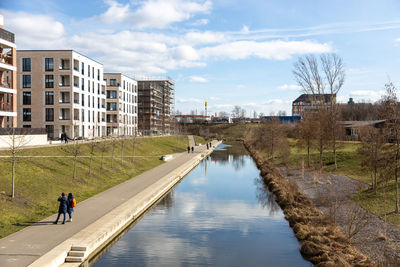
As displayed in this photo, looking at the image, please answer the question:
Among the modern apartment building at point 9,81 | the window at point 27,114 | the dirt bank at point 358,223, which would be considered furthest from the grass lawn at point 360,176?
the window at point 27,114

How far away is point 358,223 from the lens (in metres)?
14.5

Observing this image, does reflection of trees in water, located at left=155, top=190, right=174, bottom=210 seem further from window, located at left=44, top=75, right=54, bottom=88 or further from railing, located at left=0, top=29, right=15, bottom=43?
window, located at left=44, top=75, right=54, bottom=88

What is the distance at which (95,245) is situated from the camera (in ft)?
47.1

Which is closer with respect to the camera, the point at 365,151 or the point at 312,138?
the point at 365,151

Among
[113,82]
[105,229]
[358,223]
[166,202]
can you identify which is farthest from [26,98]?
[358,223]

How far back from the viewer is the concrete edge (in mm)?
12306

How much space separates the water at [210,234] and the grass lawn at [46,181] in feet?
15.2

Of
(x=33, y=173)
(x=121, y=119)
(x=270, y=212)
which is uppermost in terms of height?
(x=121, y=119)

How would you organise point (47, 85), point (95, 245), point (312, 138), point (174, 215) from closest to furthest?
point (95, 245) < point (174, 215) < point (312, 138) < point (47, 85)

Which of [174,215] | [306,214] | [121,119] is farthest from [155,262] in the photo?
[121,119]

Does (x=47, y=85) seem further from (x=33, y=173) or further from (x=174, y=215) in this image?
(x=174, y=215)

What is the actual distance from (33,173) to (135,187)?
7318 millimetres

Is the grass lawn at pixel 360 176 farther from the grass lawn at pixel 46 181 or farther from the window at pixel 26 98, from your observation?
the window at pixel 26 98

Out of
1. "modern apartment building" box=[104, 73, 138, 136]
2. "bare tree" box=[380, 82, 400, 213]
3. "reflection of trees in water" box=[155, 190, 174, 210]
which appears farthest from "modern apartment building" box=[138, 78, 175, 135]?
"bare tree" box=[380, 82, 400, 213]
